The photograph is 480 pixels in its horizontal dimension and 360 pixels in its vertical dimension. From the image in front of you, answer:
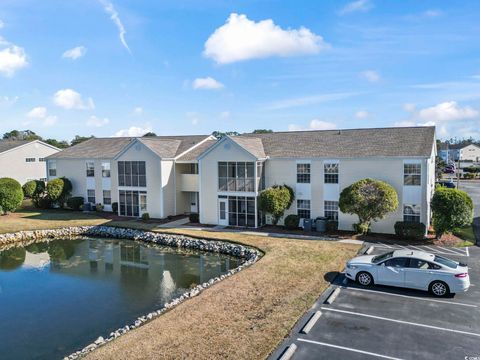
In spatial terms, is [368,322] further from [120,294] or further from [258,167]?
[258,167]

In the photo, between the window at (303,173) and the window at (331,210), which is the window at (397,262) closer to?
the window at (331,210)

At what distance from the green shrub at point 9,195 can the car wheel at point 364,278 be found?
33.8 metres

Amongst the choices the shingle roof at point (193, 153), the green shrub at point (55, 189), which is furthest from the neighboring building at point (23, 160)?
the shingle roof at point (193, 153)

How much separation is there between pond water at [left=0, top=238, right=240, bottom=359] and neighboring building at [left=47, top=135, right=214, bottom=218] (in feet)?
18.5

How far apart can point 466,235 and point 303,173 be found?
11.4 meters

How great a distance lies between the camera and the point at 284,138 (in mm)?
33188

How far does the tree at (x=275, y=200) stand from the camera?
1107 inches

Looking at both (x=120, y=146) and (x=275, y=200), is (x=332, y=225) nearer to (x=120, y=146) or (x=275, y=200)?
(x=275, y=200)

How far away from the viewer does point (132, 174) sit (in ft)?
116

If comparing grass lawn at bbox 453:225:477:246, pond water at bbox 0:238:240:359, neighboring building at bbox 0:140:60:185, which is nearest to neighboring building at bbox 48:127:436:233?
grass lawn at bbox 453:225:477:246

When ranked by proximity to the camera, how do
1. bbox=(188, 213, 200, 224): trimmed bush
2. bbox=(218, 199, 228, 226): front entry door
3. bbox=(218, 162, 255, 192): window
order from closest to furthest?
bbox=(218, 162, 255, 192): window < bbox=(218, 199, 228, 226): front entry door < bbox=(188, 213, 200, 224): trimmed bush

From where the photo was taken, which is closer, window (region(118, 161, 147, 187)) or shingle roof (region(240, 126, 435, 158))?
shingle roof (region(240, 126, 435, 158))

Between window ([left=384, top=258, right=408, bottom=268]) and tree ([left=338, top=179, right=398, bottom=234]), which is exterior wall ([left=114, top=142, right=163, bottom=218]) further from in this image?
window ([left=384, top=258, right=408, bottom=268])

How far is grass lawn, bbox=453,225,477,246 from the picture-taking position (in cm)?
2389
